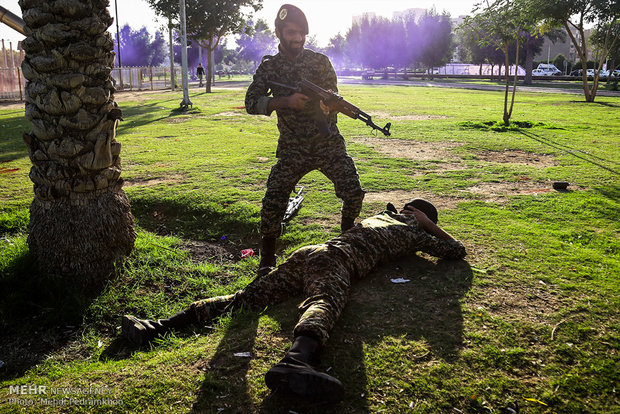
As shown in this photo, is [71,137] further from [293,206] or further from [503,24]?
[503,24]

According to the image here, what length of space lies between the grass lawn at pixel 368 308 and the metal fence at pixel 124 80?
812 inches

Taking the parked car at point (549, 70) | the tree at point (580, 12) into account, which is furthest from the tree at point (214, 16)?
the parked car at point (549, 70)

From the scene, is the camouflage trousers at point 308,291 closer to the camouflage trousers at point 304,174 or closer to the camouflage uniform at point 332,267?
the camouflage uniform at point 332,267

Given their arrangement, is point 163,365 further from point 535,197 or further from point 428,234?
point 535,197

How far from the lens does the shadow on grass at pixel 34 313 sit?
352cm

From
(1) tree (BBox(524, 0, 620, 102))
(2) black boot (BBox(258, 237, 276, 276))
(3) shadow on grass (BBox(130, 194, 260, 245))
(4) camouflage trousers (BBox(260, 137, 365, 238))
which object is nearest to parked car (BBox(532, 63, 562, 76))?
(1) tree (BBox(524, 0, 620, 102))

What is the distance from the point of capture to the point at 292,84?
4.35 meters

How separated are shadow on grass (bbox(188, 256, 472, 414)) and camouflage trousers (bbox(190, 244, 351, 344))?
5.5 inches

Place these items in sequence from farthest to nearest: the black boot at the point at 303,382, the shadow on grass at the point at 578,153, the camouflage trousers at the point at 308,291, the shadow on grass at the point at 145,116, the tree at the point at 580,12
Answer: the tree at the point at 580,12
the shadow on grass at the point at 145,116
the shadow on grass at the point at 578,153
the camouflage trousers at the point at 308,291
the black boot at the point at 303,382

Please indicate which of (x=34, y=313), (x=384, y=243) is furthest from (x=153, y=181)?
(x=384, y=243)

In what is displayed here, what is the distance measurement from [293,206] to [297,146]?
5.66 ft

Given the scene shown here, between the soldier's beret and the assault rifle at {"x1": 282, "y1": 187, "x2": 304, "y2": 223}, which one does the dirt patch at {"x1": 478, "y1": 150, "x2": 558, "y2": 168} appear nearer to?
the assault rifle at {"x1": 282, "y1": 187, "x2": 304, "y2": 223}

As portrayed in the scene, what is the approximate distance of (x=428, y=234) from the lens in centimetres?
409

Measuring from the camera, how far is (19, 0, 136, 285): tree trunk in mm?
3961
